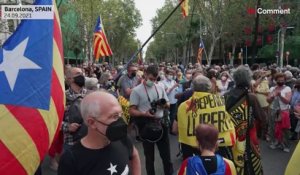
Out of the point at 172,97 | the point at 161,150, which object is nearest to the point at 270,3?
the point at 172,97

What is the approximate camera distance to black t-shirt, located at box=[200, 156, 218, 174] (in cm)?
363

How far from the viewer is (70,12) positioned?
41.0m

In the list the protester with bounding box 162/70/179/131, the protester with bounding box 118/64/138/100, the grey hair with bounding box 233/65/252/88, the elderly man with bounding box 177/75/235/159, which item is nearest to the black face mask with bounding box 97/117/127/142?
the elderly man with bounding box 177/75/235/159

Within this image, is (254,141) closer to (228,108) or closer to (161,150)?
(228,108)

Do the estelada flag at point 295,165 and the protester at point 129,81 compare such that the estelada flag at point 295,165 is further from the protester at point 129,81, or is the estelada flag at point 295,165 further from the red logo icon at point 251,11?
the red logo icon at point 251,11

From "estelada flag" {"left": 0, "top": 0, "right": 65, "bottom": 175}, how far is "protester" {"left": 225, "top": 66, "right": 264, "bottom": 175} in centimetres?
222

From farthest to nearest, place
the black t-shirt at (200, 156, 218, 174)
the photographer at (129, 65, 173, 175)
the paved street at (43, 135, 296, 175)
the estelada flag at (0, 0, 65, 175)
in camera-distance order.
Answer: the paved street at (43, 135, 296, 175)
the photographer at (129, 65, 173, 175)
the black t-shirt at (200, 156, 218, 174)
the estelada flag at (0, 0, 65, 175)

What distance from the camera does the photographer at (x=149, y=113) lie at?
6078 mm

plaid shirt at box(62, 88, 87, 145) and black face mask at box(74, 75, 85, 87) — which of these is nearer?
plaid shirt at box(62, 88, 87, 145)

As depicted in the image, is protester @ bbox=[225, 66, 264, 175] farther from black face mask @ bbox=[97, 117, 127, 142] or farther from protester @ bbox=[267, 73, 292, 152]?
protester @ bbox=[267, 73, 292, 152]

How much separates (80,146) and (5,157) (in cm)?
72

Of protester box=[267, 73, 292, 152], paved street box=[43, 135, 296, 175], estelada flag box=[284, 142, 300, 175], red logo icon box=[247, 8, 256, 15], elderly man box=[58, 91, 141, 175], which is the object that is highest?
red logo icon box=[247, 8, 256, 15]

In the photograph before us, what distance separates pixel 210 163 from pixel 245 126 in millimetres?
1467

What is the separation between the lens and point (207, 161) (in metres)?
3.67
